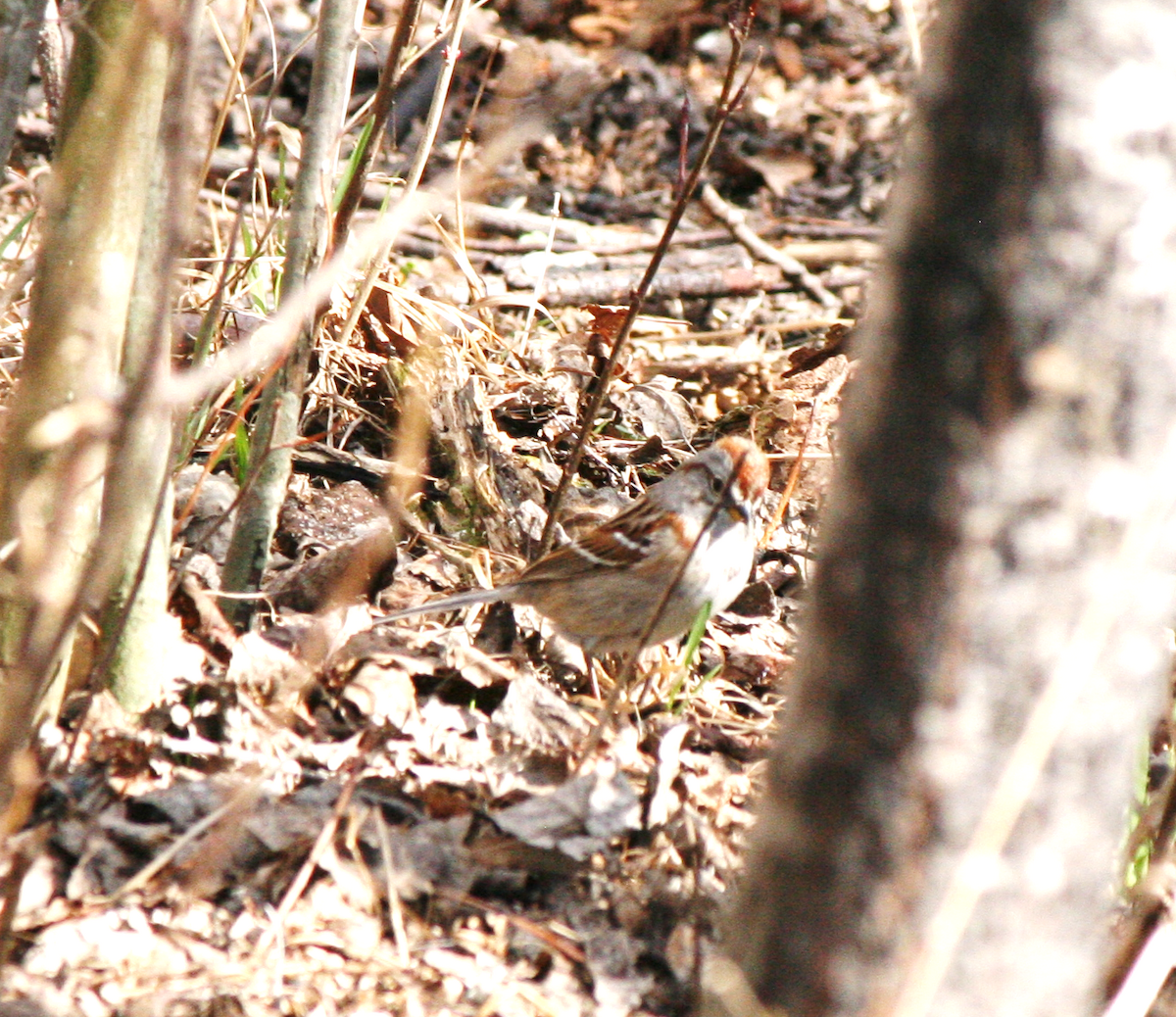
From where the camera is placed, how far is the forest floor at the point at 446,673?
93.4 inches

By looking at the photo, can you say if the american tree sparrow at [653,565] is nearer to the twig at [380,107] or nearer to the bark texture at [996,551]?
the twig at [380,107]

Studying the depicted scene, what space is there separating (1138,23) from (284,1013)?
193 centimetres

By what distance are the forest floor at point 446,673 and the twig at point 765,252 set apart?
20 mm

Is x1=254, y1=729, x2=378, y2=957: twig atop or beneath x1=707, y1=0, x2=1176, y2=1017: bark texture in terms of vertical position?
beneath

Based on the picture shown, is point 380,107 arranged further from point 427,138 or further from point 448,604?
point 448,604

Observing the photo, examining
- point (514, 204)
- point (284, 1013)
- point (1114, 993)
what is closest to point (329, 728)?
point (284, 1013)

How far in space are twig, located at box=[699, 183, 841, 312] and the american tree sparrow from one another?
7.75ft

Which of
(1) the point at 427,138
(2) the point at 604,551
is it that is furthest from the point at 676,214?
(2) the point at 604,551

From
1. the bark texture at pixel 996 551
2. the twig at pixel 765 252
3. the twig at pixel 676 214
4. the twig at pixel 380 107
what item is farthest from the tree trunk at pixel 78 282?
the twig at pixel 765 252

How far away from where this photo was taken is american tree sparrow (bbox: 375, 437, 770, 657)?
372 cm

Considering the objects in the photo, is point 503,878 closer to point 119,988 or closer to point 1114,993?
point 119,988

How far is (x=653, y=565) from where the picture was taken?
4039 mm

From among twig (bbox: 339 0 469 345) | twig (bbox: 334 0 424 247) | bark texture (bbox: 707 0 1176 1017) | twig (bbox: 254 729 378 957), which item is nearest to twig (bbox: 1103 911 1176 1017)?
bark texture (bbox: 707 0 1176 1017)

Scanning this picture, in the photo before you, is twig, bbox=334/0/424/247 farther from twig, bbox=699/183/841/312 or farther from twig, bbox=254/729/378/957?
twig, bbox=699/183/841/312
